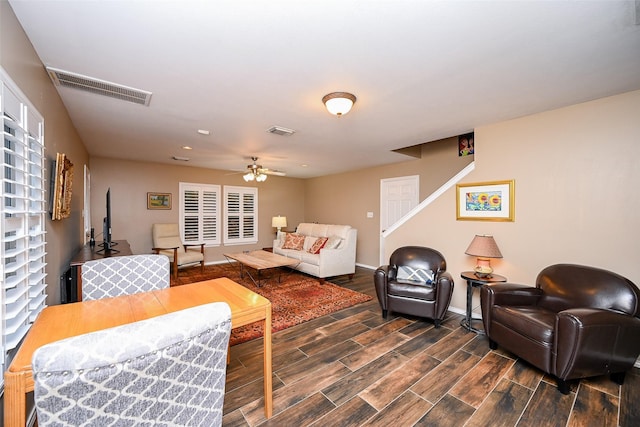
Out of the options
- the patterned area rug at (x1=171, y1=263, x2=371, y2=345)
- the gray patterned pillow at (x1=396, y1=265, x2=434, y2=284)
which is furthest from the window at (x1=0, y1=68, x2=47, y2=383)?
the gray patterned pillow at (x1=396, y1=265, x2=434, y2=284)

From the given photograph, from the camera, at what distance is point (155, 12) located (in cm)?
144

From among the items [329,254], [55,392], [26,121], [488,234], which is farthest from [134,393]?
[329,254]

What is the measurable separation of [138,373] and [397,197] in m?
5.48

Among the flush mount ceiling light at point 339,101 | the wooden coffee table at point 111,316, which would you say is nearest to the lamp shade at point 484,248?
the flush mount ceiling light at point 339,101

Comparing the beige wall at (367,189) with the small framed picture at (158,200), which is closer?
the beige wall at (367,189)

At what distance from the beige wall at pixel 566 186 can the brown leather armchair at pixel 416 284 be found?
0.48 metres

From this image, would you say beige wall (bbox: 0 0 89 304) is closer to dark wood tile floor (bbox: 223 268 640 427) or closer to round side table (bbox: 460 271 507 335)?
dark wood tile floor (bbox: 223 268 640 427)

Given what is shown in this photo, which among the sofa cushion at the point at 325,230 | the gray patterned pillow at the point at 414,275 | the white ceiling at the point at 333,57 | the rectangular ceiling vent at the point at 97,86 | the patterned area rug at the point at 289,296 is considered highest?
the white ceiling at the point at 333,57

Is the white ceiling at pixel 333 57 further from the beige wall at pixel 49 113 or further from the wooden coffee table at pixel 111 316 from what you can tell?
the wooden coffee table at pixel 111 316

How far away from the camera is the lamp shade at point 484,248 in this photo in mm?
2814

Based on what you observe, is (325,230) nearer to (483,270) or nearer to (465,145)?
(465,145)

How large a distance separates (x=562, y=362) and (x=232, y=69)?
3.32 meters

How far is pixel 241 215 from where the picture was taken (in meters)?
7.00

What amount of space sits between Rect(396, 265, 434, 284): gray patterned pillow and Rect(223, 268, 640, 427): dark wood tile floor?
670mm
